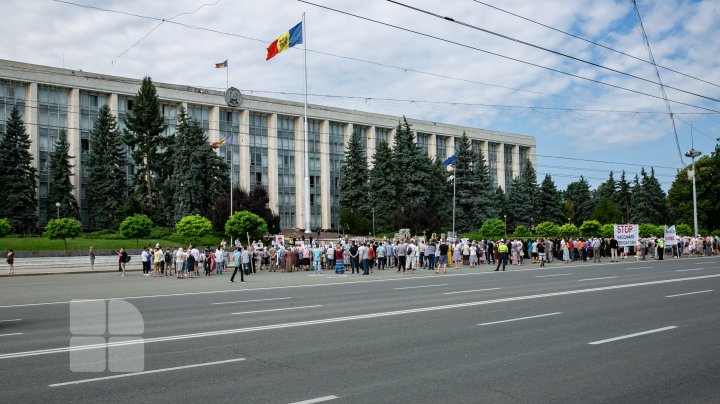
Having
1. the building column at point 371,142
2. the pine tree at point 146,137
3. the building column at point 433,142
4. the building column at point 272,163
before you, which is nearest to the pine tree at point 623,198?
the building column at point 433,142

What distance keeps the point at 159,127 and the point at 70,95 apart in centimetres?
1260

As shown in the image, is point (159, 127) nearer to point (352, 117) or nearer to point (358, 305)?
point (352, 117)

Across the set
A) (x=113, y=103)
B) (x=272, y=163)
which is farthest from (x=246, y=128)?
(x=113, y=103)

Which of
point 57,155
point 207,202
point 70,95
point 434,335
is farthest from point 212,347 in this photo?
point 70,95

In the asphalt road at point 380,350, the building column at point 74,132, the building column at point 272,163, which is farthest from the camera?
the building column at point 272,163

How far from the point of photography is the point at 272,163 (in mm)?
87875

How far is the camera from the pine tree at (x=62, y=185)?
66750mm

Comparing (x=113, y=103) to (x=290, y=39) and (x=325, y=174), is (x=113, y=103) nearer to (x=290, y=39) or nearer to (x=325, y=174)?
(x=325, y=174)

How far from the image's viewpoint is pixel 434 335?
10.9 metres

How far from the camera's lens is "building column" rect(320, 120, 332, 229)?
305ft

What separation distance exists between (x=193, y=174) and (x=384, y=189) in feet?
73.3

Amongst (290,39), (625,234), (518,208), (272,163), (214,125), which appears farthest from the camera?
(272,163)

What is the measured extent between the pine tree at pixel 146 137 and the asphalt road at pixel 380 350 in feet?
175

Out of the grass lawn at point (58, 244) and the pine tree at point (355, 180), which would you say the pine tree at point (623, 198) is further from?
the grass lawn at point (58, 244)
